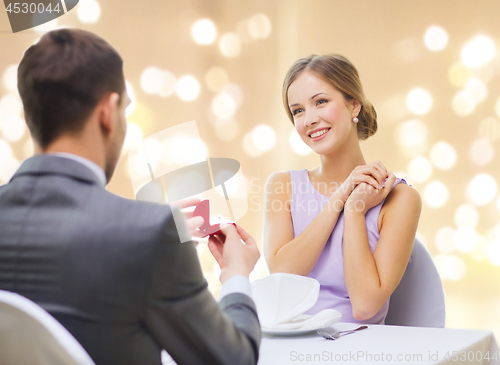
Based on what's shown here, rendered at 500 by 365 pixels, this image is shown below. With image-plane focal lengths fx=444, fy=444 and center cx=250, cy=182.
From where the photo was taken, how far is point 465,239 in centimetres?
201

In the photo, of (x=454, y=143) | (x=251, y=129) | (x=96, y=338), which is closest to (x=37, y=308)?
(x=96, y=338)

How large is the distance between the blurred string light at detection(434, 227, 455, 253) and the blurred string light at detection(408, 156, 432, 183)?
255 mm

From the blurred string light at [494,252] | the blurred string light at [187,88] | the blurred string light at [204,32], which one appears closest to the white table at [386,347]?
the blurred string light at [494,252]

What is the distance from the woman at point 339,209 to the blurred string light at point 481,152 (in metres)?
0.80

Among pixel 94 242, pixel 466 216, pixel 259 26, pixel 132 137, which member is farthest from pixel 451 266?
pixel 94 242

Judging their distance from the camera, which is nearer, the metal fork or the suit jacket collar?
the suit jacket collar

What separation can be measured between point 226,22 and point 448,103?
4.78ft

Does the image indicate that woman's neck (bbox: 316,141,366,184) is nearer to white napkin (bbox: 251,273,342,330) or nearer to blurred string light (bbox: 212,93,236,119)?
white napkin (bbox: 251,273,342,330)

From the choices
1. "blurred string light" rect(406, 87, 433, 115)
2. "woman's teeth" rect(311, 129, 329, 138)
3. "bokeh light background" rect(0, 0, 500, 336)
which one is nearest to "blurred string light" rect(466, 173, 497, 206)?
"bokeh light background" rect(0, 0, 500, 336)

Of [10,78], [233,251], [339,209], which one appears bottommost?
[339,209]

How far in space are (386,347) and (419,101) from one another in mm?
1682

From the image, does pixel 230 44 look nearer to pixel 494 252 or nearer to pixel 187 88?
pixel 187 88

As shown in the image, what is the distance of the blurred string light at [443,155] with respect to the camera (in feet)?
6.72

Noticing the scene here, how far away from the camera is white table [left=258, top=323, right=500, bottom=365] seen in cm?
66
